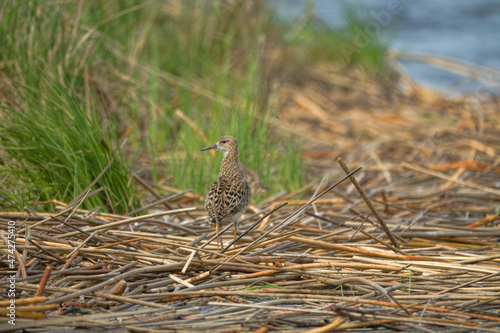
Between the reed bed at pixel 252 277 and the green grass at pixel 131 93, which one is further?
the green grass at pixel 131 93

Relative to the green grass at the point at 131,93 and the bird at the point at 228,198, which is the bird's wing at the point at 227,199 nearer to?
the bird at the point at 228,198

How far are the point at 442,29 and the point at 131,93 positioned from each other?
16333 mm

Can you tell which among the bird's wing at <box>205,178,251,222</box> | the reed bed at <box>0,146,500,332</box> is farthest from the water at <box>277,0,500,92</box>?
the reed bed at <box>0,146,500,332</box>

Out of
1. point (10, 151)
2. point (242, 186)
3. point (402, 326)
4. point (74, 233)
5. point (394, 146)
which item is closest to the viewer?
point (402, 326)

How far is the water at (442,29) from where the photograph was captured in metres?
16.8

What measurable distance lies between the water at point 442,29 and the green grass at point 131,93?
451 centimetres

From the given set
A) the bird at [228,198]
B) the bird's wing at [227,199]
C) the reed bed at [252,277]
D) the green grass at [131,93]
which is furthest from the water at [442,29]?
the reed bed at [252,277]

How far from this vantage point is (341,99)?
38.0 ft

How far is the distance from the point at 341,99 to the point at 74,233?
26.8 feet

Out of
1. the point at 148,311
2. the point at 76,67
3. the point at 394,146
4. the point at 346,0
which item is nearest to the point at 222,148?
the point at 76,67

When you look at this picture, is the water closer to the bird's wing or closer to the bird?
the bird

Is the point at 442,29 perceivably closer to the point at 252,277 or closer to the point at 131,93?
the point at 131,93

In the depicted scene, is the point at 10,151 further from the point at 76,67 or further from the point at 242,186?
the point at 242,186

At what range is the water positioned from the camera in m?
16.8
